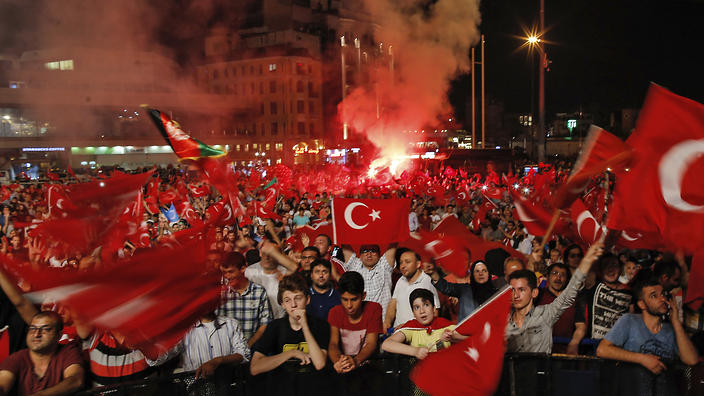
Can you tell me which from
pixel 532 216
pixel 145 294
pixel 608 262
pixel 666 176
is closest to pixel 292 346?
pixel 145 294

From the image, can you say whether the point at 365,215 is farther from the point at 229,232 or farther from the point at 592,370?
the point at 592,370

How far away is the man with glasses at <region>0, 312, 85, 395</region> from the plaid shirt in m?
1.18

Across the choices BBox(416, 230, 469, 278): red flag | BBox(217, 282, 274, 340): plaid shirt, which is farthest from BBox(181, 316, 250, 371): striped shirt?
BBox(416, 230, 469, 278): red flag

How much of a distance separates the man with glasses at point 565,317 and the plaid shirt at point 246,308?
6.97 feet

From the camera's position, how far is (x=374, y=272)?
18.8 ft

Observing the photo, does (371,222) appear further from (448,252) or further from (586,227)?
(586,227)

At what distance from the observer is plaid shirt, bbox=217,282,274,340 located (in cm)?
454

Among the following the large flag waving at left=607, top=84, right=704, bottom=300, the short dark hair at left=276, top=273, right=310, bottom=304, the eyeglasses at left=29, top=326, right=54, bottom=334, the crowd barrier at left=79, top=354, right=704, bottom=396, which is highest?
the large flag waving at left=607, top=84, right=704, bottom=300

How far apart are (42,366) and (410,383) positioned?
83.4 inches

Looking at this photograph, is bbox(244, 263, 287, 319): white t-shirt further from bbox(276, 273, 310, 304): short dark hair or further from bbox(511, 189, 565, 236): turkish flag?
bbox(511, 189, 565, 236): turkish flag

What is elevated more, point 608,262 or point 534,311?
point 608,262

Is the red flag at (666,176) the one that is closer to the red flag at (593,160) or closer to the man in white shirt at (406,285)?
the red flag at (593,160)

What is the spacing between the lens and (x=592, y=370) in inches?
137

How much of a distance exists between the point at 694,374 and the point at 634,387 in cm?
31
